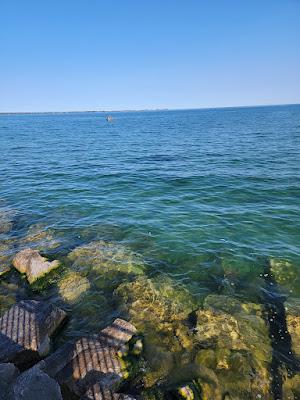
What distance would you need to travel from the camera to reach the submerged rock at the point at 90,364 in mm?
6559

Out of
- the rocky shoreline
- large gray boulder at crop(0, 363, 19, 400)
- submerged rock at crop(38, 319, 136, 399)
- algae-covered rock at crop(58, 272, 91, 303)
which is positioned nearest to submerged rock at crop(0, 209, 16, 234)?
the rocky shoreline

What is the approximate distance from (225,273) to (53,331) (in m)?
6.58

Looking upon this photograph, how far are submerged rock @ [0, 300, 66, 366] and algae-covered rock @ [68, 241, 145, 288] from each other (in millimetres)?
2537

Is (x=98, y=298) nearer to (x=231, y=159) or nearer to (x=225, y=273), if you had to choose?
(x=225, y=273)

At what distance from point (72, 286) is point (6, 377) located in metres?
4.72

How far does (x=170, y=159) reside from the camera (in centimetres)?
3456

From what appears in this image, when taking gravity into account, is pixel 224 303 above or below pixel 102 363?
below

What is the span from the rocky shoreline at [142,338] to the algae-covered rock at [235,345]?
0.09ft

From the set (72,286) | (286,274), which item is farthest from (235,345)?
(72,286)

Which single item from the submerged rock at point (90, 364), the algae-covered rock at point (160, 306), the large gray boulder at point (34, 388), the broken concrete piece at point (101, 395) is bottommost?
the algae-covered rock at point (160, 306)

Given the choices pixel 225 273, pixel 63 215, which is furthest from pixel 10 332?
pixel 63 215

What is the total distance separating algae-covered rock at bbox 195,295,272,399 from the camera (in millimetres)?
7055

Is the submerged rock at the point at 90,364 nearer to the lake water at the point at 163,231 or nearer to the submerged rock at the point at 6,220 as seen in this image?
the lake water at the point at 163,231

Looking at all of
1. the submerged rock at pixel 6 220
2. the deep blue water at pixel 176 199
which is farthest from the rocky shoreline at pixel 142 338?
the submerged rock at pixel 6 220
